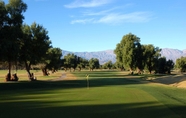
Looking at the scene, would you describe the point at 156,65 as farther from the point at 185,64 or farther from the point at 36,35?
the point at 36,35

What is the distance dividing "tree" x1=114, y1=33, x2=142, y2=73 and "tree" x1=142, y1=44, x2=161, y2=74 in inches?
303

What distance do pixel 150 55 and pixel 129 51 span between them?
18272 mm

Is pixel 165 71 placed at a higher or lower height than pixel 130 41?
lower

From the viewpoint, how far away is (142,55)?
9756 cm

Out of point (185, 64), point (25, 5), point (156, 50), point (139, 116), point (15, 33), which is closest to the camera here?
point (139, 116)

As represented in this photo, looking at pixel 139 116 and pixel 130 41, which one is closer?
pixel 139 116

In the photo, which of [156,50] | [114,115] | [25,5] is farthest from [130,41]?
[114,115]

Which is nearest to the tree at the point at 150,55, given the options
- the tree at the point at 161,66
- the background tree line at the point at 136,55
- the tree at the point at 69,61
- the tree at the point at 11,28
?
the background tree line at the point at 136,55

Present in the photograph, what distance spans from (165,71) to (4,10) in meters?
94.2

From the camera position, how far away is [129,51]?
91.4 m

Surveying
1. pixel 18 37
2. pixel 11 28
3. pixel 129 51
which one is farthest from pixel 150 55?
pixel 11 28

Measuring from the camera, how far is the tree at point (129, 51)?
3583 inches

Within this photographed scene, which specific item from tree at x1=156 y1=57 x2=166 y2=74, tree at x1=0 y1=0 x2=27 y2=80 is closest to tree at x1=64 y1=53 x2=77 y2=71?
tree at x1=156 y1=57 x2=166 y2=74

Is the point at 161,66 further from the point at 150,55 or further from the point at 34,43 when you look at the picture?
the point at 34,43
